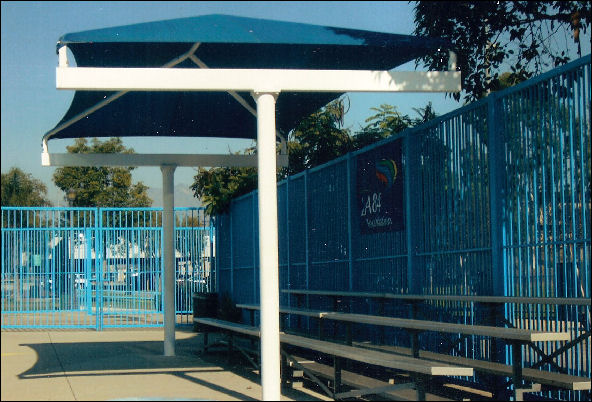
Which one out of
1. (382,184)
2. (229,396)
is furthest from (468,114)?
(229,396)

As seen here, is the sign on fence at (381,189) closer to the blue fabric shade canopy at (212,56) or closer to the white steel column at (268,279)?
the blue fabric shade canopy at (212,56)

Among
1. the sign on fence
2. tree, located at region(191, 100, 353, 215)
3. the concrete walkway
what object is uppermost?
tree, located at region(191, 100, 353, 215)

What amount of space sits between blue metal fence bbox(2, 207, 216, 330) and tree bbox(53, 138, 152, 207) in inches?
597

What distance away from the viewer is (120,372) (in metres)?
11.2

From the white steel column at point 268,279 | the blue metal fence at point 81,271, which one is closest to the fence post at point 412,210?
the white steel column at point 268,279

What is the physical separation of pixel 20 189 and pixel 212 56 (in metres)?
33.7

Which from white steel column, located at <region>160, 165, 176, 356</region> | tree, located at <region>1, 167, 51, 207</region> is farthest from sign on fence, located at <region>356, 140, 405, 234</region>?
tree, located at <region>1, 167, 51, 207</region>

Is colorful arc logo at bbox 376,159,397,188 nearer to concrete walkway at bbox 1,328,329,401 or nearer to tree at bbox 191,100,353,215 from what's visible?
concrete walkway at bbox 1,328,329,401

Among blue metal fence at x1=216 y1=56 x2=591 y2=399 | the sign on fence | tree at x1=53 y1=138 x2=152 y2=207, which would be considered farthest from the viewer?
tree at x1=53 y1=138 x2=152 y2=207

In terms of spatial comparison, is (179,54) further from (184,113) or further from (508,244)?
(508,244)

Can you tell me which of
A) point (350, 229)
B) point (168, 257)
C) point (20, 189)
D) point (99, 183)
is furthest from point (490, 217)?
point (20, 189)

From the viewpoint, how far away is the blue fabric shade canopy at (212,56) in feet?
28.6

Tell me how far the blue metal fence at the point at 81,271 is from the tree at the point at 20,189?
70.2 ft

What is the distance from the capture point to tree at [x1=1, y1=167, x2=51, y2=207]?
135ft
